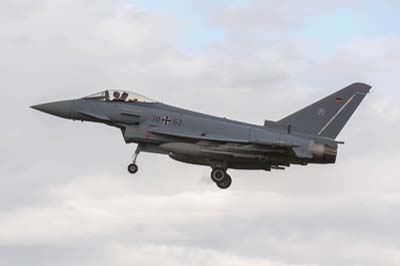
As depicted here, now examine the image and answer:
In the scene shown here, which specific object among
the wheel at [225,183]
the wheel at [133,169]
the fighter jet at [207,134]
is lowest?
the wheel at [133,169]

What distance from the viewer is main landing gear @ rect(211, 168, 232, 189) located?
44438 mm

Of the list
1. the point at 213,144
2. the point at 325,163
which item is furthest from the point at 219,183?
the point at 325,163

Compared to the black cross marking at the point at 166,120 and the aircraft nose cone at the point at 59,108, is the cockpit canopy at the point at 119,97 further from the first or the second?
the black cross marking at the point at 166,120

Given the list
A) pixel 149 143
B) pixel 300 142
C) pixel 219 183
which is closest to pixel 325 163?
pixel 300 142

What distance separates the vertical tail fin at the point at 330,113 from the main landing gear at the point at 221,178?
11.2ft

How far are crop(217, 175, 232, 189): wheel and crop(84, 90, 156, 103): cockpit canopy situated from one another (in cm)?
440

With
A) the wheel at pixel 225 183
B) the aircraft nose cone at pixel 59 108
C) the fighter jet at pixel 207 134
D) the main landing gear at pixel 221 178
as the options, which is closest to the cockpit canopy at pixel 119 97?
the fighter jet at pixel 207 134

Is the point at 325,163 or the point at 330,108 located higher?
the point at 330,108

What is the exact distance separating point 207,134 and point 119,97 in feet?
13.1

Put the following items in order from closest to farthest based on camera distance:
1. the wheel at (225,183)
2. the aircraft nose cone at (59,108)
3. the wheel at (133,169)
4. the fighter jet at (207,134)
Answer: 1. the wheel at (133,169)
2. the fighter jet at (207,134)
3. the wheel at (225,183)
4. the aircraft nose cone at (59,108)

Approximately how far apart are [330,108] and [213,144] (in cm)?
560

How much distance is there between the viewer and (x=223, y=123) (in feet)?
147

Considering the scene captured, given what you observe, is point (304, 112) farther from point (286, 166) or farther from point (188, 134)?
point (188, 134)

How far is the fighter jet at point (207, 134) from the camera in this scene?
4362cm
